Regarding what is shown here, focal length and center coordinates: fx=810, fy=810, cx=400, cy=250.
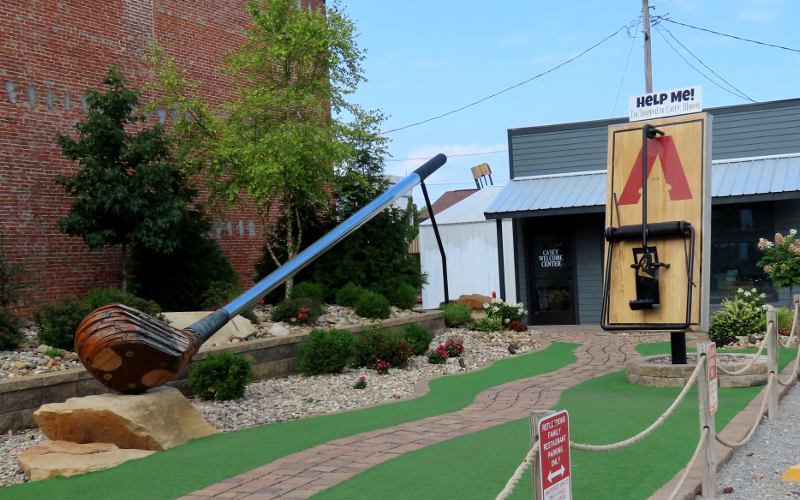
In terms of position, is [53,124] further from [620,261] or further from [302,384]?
[620,261]

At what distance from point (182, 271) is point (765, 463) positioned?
1087 centimetres

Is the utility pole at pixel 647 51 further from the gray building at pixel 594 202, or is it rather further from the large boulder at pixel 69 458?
the large boulder at pixel 69 458

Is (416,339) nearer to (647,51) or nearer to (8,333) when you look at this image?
(8,333)

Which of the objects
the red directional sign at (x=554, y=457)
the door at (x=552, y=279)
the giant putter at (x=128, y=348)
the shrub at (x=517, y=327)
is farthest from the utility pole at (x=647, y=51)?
the red directional sign at (x=554, y=457)

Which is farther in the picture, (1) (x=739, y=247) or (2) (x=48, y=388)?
(1) (x=739, y=247)

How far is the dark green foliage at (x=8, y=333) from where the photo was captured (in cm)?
1027

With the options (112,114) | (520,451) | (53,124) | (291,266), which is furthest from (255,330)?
(520,451)

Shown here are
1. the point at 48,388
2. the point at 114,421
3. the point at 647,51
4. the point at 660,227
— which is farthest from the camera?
the point at 647,51

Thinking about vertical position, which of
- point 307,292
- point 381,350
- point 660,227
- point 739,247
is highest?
point 660,227

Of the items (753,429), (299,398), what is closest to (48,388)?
(299,398)

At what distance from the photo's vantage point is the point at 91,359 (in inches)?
283

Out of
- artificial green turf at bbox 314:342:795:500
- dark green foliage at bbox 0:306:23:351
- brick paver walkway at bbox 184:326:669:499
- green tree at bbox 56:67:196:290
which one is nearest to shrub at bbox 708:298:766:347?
brick paver walkway at bbox 184:326:669:499

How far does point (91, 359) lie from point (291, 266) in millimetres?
2926

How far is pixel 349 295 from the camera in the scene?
51.8 ft
